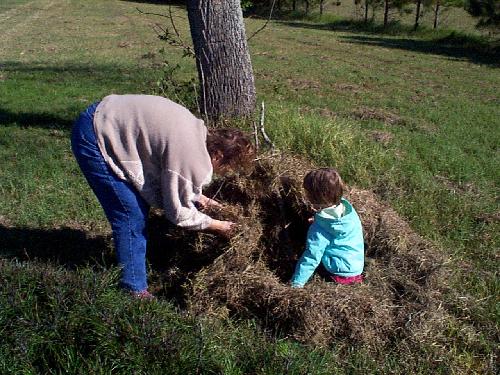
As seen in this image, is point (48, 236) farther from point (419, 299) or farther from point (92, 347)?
point (419, 299)

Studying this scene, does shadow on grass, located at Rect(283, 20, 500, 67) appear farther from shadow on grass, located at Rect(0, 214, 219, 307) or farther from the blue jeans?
the blue jeans

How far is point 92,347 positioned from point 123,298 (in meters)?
0.39

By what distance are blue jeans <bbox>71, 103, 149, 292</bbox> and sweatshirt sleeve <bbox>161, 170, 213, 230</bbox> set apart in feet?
0.81

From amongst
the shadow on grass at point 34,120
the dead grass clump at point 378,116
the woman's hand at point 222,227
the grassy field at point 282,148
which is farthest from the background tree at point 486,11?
the woman's hand at point 222,227

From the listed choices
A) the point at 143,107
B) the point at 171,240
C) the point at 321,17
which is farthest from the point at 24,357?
the point at 321,17

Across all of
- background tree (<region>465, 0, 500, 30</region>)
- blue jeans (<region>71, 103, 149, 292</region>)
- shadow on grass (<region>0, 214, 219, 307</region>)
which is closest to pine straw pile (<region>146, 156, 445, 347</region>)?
shadow on grass (<region>0, 214, 219, 307</region>)

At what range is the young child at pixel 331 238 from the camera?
3641mm

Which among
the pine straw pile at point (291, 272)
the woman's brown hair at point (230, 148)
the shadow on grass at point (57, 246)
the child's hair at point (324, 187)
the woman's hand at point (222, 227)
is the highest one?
the woman's brown hair at point (230, 148)

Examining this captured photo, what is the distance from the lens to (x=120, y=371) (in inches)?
107

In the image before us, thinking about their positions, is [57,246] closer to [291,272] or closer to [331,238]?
[291,272]

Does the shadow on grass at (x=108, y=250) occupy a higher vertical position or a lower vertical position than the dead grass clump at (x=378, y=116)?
higher

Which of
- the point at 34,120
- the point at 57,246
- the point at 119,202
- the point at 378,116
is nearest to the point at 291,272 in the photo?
the point at 119,202

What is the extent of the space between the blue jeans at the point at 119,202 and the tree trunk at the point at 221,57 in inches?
115

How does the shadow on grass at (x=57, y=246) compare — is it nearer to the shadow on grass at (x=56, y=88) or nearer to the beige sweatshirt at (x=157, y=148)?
the beige sweatshirt at (x=157, y=148)
